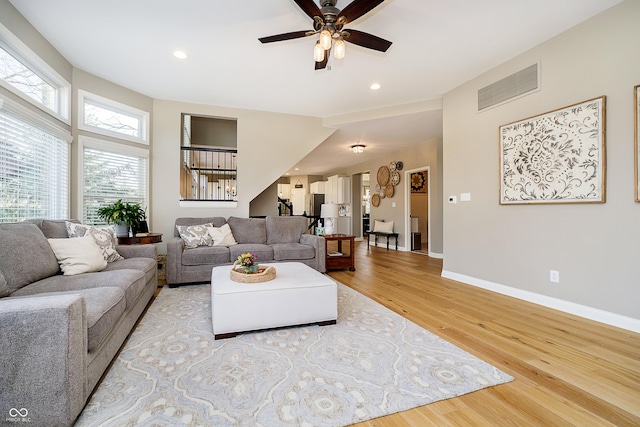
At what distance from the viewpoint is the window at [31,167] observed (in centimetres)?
244

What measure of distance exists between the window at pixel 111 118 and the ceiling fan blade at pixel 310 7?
130 inches

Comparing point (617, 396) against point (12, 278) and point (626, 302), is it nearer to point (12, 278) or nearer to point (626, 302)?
point (626, 302)

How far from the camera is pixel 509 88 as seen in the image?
127 inches

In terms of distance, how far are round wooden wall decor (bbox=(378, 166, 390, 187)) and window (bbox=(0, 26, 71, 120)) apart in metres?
6.66

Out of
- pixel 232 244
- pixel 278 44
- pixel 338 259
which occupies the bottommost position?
pixel 338 259

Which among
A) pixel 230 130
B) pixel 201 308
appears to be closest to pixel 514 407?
pixel 201 308

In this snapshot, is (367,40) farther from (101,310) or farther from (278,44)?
(101,310)

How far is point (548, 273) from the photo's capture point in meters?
2.89

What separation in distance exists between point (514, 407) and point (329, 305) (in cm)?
135

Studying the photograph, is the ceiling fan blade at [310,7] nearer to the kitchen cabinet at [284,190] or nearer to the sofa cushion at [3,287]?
the sofa cushion at [3,287]

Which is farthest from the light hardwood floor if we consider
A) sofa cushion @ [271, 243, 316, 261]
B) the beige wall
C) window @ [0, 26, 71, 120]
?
window @ [0, 26, 71, 120]

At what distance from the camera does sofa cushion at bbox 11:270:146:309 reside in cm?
184

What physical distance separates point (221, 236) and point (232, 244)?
20 cm

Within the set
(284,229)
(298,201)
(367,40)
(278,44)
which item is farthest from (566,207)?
(298,201)
